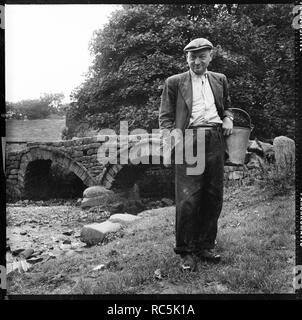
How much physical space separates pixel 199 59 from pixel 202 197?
1.44 m

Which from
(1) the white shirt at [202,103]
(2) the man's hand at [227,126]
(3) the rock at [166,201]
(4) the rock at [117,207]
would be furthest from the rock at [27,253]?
(3) the rock at [166,201]

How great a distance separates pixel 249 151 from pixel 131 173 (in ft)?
12.1

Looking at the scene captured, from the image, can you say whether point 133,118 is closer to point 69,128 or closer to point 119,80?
point 119,80

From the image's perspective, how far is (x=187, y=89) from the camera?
4047 millimetres

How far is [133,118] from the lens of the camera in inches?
425

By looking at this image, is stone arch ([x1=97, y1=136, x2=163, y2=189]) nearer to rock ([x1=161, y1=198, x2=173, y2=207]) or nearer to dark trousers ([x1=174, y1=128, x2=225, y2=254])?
rock ([x1=161, y1=198, x2=173, y2=207])

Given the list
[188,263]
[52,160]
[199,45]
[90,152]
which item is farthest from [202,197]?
[52,160]

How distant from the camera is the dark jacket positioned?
403 cm

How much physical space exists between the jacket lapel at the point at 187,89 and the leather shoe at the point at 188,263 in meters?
1.51

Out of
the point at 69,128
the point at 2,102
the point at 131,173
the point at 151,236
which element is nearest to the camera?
the point at 2,102

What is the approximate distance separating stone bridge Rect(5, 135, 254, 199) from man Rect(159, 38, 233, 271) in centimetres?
486

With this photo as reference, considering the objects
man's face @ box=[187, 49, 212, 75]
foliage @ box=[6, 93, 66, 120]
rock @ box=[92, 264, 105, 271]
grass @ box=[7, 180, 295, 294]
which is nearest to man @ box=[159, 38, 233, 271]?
man's face @ box=[187, 49, 212, 75]

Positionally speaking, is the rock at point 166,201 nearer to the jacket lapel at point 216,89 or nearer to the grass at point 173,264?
the grass at point 173,264
